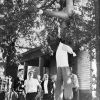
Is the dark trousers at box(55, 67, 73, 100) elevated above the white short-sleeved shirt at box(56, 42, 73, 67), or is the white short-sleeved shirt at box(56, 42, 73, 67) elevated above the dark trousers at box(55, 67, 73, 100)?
the white short-sleeved shirt at box(56, 42, 73, 67)

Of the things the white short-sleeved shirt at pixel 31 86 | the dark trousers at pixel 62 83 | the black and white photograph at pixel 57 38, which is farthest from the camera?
the white short-sleeved shirt at pixel 31 86

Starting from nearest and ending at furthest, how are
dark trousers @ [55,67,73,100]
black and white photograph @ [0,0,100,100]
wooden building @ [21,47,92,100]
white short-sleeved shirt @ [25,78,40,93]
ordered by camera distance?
dark trousers @ [55,67,73,100]
black and white photograph @ [0,0,100,100]
white short-sleeved shirt @ [25,78,40,93]
wooden building @ [21,47,92,100]

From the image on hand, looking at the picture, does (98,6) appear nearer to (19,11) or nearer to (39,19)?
(19,11)

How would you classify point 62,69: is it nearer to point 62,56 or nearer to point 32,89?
point 62,56

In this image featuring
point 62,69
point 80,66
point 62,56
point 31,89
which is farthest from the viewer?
point 80,66

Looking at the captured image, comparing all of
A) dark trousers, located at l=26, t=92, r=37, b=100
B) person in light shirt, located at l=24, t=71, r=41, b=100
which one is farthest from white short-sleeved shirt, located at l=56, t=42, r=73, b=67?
dark trousers, located at l=26, t=92, r=37, b=100

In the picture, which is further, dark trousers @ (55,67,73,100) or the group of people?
the group of people

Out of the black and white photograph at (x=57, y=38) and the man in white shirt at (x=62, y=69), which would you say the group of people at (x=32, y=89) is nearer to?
the black and white photograph at (x=57, y=38)

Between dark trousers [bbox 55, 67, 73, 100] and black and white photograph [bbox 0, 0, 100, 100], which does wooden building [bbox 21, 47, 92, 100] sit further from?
dark trousers [bbox 55, 67, 73, 100]

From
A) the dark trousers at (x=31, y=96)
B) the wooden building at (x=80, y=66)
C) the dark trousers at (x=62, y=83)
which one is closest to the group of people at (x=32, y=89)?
the dark trousers at (x=31, y=96)

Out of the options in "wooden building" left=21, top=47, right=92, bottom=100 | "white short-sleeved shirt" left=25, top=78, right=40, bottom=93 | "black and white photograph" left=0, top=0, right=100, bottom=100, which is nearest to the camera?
"black and white photograph" left=0, top=0, right=100, bottom=100

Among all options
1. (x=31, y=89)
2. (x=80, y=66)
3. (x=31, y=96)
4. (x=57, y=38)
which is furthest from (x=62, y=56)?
(x=80, y=66)

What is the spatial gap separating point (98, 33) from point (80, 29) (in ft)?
8.52

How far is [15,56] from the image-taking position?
36.0ft
